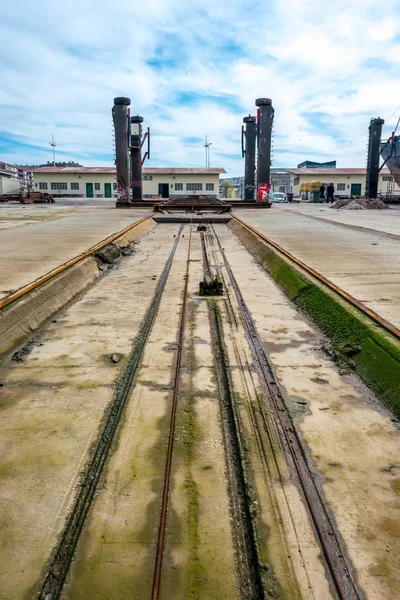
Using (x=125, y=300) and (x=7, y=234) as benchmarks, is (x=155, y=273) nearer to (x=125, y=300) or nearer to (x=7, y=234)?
(x=125, y=300)

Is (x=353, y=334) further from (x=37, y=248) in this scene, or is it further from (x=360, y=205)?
(x=360, y=205)

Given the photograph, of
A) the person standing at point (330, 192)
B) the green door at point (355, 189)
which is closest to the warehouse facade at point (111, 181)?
the green door at point (355, 189)

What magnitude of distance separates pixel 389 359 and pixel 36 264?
488 centimetres

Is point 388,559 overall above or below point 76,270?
below

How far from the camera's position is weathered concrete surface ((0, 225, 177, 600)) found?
192 cm

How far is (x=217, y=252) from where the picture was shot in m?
9.54

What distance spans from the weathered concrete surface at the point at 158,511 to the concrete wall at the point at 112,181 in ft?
153

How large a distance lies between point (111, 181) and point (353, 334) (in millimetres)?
48193

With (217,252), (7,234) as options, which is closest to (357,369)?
(217,252)

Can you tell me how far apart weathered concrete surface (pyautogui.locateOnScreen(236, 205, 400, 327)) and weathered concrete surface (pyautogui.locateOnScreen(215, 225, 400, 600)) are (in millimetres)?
826

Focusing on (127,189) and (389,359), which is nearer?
(389,359)

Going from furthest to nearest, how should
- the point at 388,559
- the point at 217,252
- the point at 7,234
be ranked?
the point at 7,234 < the point at 217,252 < the point at 388,559

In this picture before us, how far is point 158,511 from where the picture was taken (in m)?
2.10

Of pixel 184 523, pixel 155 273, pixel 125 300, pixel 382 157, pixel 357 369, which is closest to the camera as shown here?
pixel 184 523
